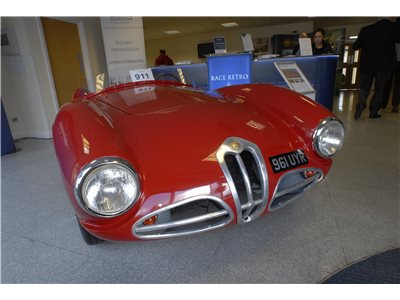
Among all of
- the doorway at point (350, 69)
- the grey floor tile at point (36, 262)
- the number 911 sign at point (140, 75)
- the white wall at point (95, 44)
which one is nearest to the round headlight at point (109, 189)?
the grey floor tile at point (36, 262)

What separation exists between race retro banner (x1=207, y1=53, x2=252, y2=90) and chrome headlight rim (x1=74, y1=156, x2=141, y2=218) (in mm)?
2835

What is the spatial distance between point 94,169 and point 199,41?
44.0ft

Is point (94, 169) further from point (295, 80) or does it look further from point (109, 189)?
point (295, 80)

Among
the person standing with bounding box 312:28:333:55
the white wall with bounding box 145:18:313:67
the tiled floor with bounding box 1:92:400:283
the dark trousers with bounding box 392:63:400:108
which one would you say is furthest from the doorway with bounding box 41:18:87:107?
the white wall with bounding box 145:18:313:67

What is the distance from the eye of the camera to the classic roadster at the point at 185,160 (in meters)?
1.01

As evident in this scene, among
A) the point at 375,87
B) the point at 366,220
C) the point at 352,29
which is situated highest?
the point at 352,29

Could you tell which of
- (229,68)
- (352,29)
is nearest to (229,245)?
(229,68)

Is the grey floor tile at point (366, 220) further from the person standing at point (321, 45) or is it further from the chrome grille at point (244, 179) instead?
the person standing at point (321, 45)

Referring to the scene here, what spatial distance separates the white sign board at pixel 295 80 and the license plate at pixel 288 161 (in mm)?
1705

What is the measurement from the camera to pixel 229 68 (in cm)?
355

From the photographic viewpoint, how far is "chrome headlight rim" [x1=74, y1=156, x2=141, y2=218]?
3.16 feet

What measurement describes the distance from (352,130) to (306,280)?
3.01 m

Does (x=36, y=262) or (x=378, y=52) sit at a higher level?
(x=378, y=52)

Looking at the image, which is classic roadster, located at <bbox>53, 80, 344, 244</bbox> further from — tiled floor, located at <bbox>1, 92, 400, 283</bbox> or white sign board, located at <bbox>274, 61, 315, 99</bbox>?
white sign board, located at <bbox>274, 61, 315, 99</bbox>
